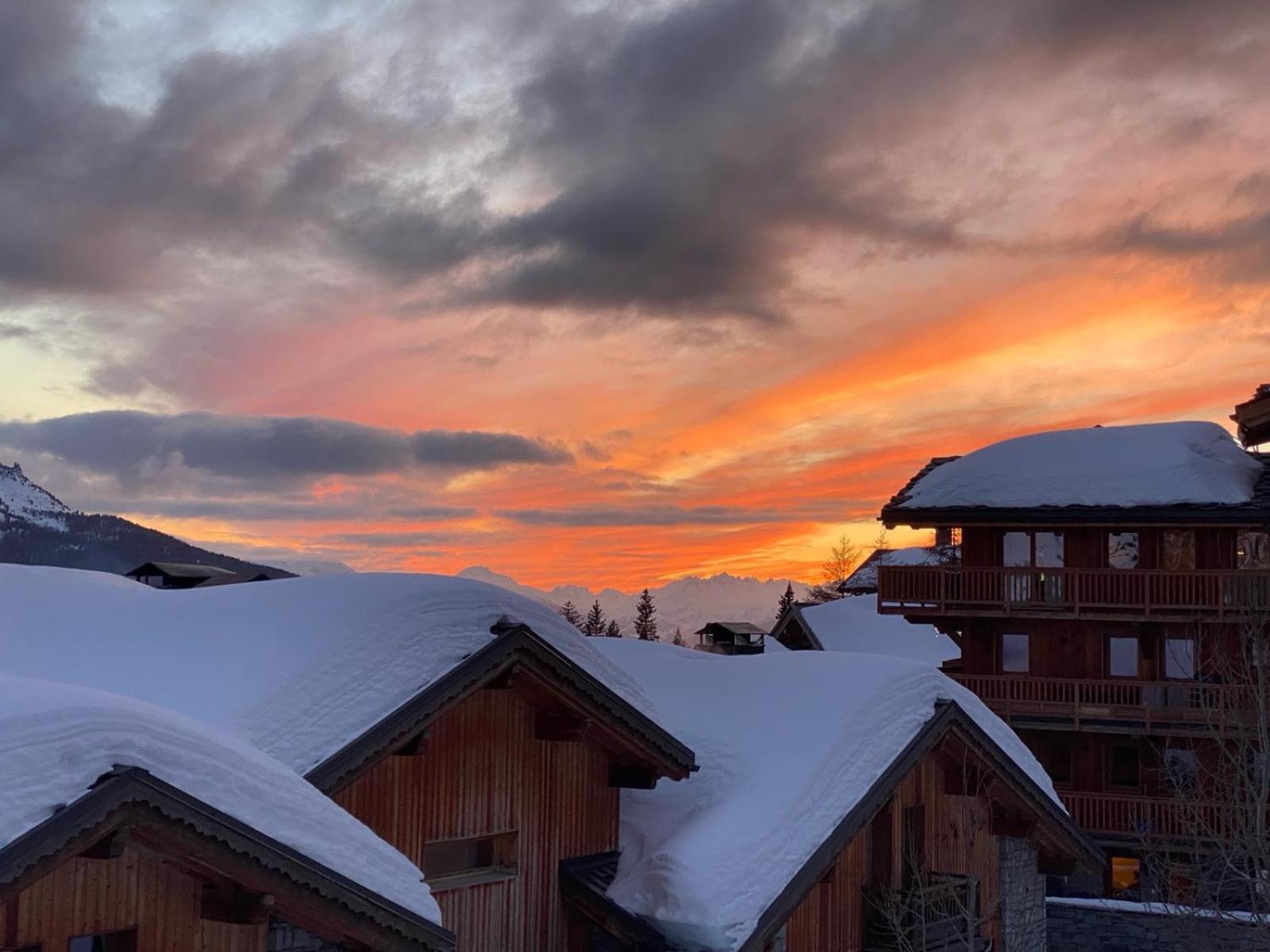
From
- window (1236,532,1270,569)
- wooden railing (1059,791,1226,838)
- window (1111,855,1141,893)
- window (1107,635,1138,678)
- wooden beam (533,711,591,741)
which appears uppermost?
window (1236,532,1270,569)

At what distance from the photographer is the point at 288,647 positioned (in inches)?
522

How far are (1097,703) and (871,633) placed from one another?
18.1 meters

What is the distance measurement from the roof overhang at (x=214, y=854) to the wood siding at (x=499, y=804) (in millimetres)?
2838

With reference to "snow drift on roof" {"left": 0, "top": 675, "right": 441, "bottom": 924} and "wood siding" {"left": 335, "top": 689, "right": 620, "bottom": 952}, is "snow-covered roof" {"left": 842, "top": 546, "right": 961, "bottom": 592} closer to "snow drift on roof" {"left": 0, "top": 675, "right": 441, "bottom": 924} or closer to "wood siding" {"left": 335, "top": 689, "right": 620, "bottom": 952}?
"wood siding" {"left": 335, "top": 689, "right": 620, "bottom": 952}

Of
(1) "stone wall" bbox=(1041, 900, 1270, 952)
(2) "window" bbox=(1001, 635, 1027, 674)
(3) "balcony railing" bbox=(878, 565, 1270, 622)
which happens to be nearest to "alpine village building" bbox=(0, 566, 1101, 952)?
(1) "stone wall" bbox=(1041, 900, 1270, 952)

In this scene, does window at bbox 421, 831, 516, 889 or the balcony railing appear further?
the balcony railing

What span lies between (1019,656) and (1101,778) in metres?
4.39

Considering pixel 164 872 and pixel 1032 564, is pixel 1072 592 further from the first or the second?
pixel 164 872

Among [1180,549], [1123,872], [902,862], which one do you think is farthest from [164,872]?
[1180,549]

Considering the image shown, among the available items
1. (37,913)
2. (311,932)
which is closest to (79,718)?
(37,913)

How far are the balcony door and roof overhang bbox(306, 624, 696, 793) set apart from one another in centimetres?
2365

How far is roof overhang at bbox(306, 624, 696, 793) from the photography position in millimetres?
11766

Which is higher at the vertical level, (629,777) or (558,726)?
(558,726)

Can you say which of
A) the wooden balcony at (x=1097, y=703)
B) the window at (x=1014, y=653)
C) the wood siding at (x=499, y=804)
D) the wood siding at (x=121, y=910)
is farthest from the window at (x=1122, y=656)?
the wood siding at (x=121, y=910)
